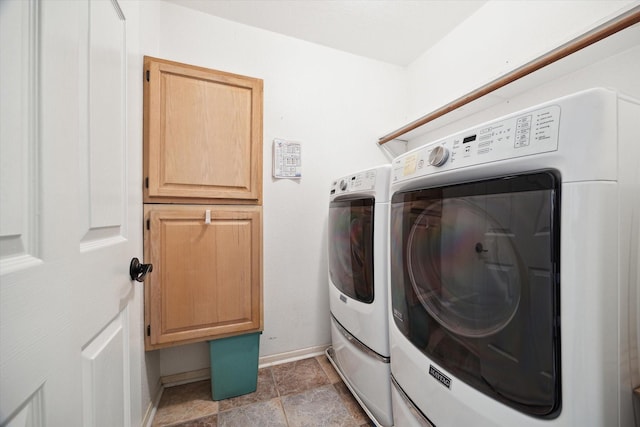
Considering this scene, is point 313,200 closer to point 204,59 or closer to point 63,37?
point 204,59

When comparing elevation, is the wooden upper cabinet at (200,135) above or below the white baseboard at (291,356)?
above

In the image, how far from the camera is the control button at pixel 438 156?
68cm

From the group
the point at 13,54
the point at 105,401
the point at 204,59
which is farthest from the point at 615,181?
the point at 204,59

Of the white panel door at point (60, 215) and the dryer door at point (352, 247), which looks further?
the dryer door at point (352, 247)

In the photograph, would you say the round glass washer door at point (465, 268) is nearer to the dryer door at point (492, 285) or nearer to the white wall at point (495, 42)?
the dryer door at point (492, 285)

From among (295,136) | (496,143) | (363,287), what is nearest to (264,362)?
(363,287)

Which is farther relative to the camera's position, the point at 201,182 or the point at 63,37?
the point at 201,182

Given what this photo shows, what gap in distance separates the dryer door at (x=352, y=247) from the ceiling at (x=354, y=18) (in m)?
1.21

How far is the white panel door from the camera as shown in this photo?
305mm

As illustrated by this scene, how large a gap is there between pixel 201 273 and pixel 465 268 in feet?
3.75

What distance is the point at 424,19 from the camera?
1569 mm

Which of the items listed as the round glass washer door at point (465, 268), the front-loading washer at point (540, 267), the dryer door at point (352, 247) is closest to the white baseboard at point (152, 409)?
the dryer door at point (352, 247)

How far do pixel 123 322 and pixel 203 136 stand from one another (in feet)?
2.84

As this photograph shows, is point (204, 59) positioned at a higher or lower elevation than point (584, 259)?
higher
